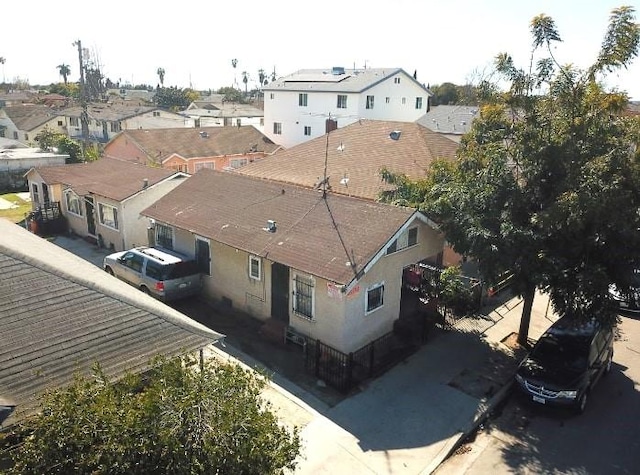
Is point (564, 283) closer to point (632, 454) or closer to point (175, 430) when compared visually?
point (632, 454)

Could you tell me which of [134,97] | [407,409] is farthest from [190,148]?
[134,97]

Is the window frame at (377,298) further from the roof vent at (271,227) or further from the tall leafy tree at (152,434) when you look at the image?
the tall leafy tree at (152,434)

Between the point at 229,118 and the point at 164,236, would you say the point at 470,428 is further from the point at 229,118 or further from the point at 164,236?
the point at 229,118

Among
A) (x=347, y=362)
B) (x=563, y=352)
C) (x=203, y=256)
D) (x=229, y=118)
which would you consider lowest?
(x=347, y=362)

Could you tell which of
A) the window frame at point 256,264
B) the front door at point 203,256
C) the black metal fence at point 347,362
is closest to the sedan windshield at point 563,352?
the black metal fence at point 347,362

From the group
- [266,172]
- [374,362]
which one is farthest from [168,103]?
[374,362]
